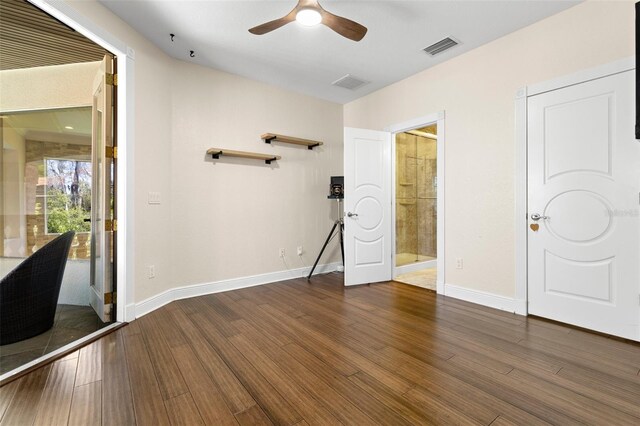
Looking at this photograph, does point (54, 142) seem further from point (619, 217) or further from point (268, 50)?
point (619, 217)

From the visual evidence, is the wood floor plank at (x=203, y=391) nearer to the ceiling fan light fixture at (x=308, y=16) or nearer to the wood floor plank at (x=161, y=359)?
the wood floor plank at (x=161, y=359)

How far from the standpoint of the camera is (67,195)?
9.43 ft

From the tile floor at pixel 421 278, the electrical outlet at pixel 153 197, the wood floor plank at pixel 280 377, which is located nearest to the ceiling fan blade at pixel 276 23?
the electrical outlet at pixel 153 197

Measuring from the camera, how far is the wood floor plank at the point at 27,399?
4.80 ft

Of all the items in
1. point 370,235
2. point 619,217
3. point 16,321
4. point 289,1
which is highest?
point 289,1

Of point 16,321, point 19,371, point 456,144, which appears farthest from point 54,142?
point 456,144

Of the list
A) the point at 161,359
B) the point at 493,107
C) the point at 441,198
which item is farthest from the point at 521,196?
the point at 161,359

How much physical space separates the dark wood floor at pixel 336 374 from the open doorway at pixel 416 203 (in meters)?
2.03

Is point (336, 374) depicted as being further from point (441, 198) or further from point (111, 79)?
point (111, 79)

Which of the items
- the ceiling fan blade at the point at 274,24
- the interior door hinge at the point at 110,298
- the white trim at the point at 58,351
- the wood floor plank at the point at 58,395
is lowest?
the wood floor plank at the point at 58,395

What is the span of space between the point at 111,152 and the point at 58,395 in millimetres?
1979

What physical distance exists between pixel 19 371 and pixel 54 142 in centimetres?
211

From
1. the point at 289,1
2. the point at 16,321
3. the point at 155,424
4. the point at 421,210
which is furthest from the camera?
the point at 421,210

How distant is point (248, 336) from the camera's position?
95.0 inches
